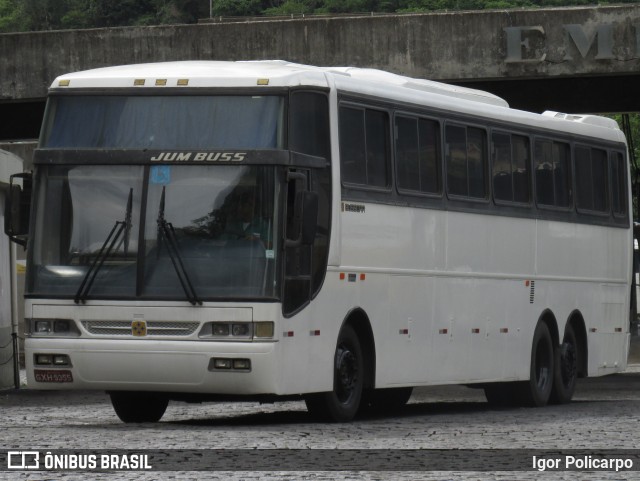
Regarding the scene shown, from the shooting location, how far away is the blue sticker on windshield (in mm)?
16031

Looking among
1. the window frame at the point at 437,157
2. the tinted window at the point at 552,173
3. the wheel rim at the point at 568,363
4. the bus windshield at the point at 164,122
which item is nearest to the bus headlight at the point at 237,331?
the bus windshield at the point at 164,122

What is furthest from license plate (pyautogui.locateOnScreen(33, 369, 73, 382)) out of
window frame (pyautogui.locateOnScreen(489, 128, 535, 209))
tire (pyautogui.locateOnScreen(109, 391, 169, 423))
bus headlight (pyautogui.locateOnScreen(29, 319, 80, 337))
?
window frame (pyautogui.locateOnScreen(489, 128, 535, 209))

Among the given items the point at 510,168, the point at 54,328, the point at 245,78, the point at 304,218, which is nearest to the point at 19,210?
the point at 54,328

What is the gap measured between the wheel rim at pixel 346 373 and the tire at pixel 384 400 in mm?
3387

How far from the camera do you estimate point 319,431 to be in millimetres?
15398

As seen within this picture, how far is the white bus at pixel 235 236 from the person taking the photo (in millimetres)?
15734

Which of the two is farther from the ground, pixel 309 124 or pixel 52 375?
pixel 309 124

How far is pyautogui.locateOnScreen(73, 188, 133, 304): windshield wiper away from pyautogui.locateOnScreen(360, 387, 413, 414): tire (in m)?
5.22

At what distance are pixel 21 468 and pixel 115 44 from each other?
18.4 meters

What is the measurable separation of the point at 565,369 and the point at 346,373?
21.5 feet

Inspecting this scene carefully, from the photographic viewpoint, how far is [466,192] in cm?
1970

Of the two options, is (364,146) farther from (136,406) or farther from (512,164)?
(512,164)

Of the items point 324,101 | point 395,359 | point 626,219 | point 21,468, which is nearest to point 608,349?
point 626,219

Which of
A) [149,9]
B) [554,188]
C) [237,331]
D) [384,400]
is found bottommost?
[384,400]
